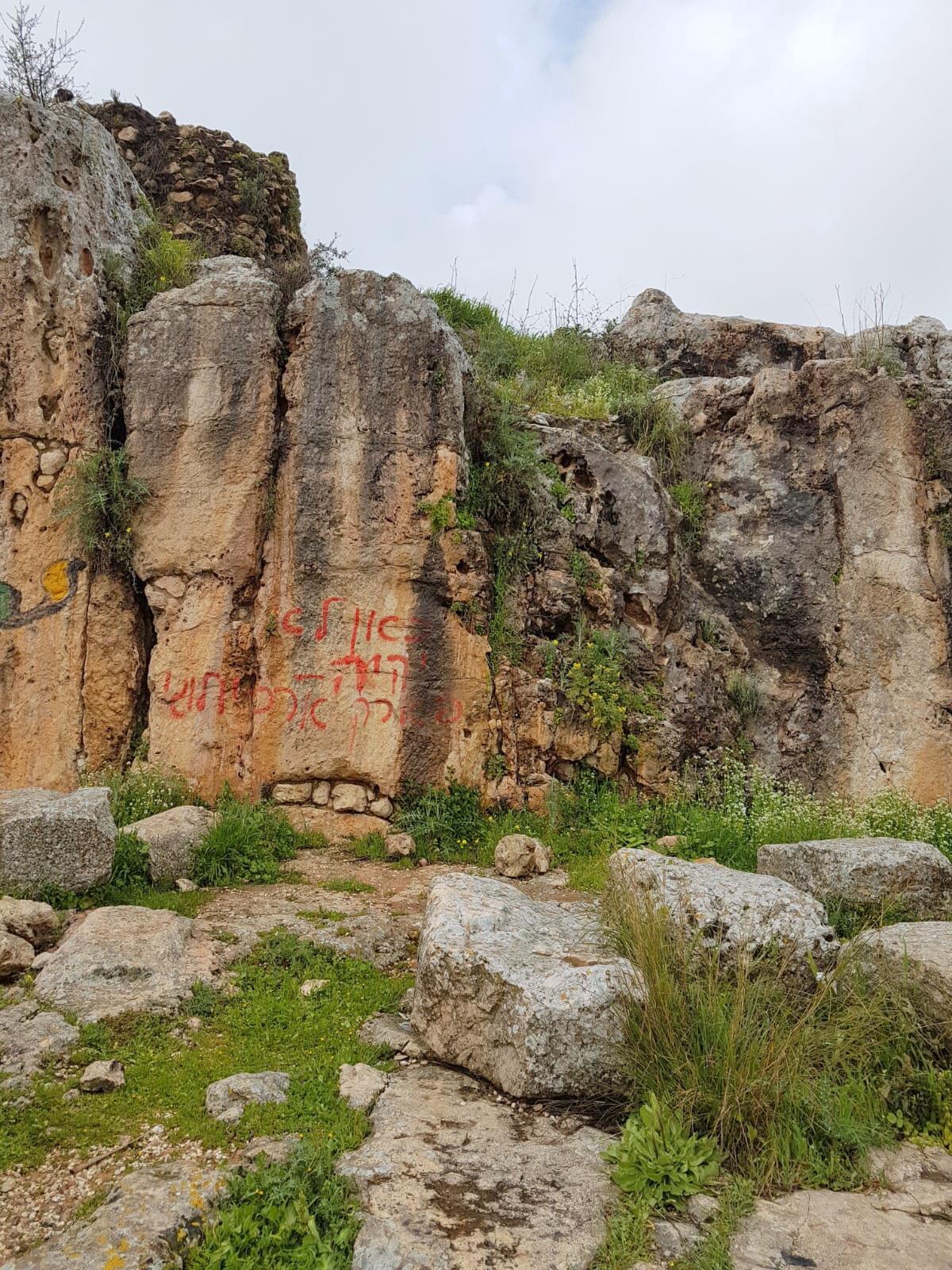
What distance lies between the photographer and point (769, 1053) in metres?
3.38

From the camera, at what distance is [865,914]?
5.43m

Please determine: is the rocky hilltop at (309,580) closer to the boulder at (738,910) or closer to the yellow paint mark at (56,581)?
the yellow paint mark at (56,581)

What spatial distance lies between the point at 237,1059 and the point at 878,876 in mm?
3966

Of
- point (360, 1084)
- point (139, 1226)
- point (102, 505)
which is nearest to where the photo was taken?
point (139, 1226)

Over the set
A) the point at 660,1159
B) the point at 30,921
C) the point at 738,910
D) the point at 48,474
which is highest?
the point at 48,474

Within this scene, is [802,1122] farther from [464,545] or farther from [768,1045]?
[464,545]

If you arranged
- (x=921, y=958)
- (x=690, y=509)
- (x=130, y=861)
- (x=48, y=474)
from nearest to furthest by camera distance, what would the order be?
1. (x=921, y=958)
2. (x=130, y=861)
3. (x=48, y=474)
4. (x=690, y=509)

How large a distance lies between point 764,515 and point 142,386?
22.3 feet

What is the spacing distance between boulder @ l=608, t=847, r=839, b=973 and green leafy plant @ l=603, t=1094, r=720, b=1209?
2.84ft

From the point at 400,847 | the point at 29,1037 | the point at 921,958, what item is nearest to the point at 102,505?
the point at 400,847

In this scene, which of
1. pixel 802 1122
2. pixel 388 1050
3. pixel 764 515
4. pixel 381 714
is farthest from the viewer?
pixel 764 515

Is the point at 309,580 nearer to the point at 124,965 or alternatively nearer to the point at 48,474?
the point at 48,474

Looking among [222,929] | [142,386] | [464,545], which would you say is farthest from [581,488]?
[222,929]

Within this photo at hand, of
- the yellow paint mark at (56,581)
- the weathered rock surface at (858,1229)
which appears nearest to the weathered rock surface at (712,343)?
the yellow paint mark at (56,581)
